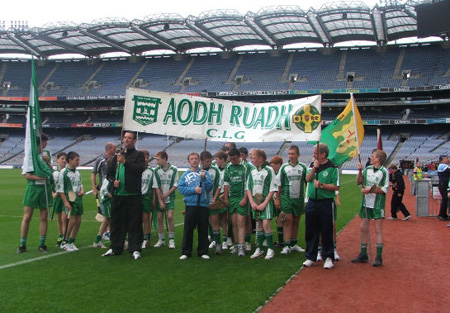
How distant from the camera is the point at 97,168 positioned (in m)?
9.35

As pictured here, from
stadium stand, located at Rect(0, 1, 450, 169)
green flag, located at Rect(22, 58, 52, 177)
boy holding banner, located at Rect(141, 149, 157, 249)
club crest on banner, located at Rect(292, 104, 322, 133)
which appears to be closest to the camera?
club crest on banner, located at Rect(292, 104, 322, 133)

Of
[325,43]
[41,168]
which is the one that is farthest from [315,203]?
[325,43]

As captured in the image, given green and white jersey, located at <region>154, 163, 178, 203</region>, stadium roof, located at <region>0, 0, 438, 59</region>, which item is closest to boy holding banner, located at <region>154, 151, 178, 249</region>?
green and white jersey, located at <region>154, 163, 178, 203</region>

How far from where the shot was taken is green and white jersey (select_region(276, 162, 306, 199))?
323 inches

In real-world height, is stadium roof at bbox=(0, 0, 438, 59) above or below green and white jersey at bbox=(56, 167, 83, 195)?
above

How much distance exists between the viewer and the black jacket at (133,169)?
774 centimetres

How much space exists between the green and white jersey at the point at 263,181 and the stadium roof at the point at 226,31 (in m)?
36.5

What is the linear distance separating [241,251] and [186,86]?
168 ft

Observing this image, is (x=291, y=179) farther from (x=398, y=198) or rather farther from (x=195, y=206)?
(x=398, y=198)

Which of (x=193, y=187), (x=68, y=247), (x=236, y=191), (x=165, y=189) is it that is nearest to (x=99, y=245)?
(x=68, y=247)

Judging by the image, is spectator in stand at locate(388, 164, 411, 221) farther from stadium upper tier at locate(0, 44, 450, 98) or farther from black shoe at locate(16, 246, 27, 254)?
stadium upper tier at locate(0, 44, 450, 98)

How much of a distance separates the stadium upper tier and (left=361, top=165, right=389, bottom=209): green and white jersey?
45.7 metres

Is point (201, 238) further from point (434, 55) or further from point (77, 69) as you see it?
point (77, 69)

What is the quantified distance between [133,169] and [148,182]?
1159mm
